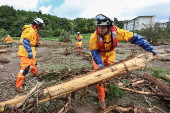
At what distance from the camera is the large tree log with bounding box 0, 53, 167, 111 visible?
227 cm

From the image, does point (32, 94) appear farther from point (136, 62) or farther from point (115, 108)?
point (136, 62)

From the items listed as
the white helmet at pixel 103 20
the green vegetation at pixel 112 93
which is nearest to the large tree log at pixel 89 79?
Answer: the white helmet at pixel 103 20

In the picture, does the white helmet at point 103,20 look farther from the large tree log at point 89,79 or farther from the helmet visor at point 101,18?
the large tree log at point 89,79

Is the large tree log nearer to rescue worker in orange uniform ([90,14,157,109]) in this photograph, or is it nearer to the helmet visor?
rescue worker in orange uniform ([90,14,157,109])

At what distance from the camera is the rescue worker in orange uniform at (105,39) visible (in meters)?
2.80

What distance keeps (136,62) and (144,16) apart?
5480 cm

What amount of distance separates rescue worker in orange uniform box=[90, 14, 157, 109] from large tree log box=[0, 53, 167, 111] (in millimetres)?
388

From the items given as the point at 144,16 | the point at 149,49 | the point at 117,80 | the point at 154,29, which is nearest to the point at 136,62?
the point at 149,49

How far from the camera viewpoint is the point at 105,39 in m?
3.00

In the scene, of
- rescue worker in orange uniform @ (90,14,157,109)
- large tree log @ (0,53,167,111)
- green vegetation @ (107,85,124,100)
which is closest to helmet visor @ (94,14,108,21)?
rescue worker in orange uniform @ (90,14,157,109)

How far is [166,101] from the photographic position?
3.12 metres

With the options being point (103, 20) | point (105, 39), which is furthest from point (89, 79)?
point (103, 20)

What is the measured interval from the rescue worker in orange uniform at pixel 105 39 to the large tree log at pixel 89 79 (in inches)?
15.3

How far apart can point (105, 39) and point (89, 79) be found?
104 centimetres
